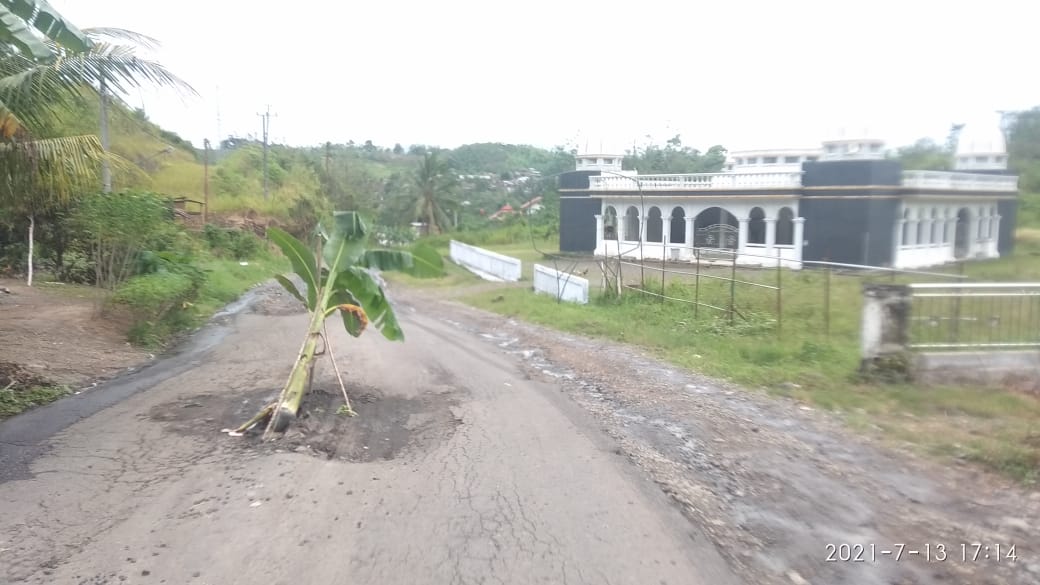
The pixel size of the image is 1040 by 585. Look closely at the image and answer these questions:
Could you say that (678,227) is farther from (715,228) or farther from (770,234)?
(770,234)

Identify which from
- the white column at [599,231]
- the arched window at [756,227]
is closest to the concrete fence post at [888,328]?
the arched window at [756,227]

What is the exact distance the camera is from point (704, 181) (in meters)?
33.8

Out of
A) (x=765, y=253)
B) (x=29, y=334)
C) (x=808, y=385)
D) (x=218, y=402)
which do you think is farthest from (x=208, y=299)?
(x=765, y=253)

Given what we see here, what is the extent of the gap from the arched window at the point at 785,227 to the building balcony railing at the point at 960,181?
61.9 ft

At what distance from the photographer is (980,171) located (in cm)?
1148

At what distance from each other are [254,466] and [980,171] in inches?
425

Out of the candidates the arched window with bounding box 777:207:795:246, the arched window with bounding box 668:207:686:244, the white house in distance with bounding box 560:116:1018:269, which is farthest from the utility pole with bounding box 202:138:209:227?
the arched window with bounding box 777:207:795:246

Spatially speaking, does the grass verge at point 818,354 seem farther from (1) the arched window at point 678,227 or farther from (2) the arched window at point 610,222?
(2) the arched window at point 610,222

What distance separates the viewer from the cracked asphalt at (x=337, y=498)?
444cm

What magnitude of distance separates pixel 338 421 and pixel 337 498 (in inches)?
87.7

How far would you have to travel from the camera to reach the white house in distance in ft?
40.1

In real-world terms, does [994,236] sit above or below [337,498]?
above

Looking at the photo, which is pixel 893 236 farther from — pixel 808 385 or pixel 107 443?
pixel 107 443

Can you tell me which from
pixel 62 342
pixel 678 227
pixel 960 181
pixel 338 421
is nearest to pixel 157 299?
pixel 62 342
